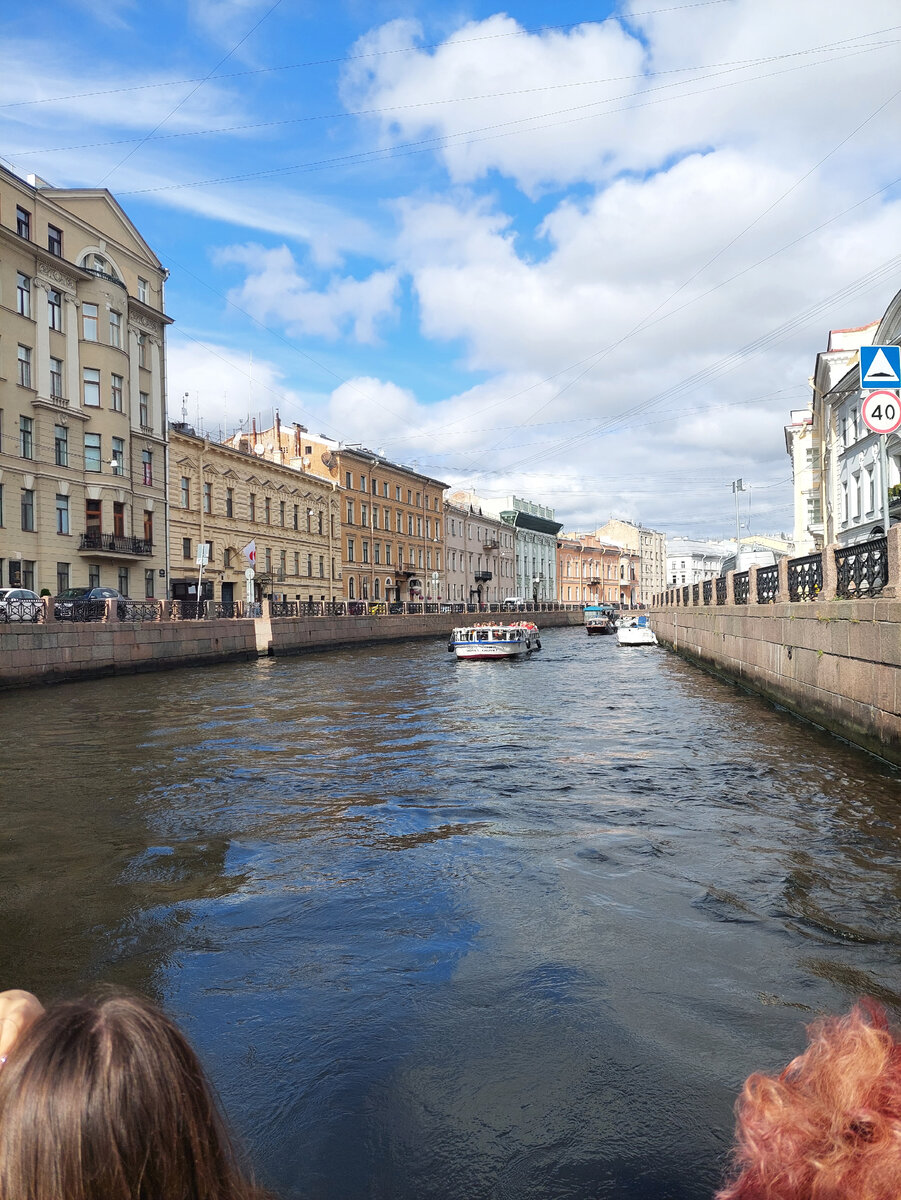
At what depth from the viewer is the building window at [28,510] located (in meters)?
30.9

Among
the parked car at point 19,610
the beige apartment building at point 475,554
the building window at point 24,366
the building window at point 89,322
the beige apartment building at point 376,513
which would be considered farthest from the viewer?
the beige apartment building at point 475,554

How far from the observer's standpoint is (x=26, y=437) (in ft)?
103

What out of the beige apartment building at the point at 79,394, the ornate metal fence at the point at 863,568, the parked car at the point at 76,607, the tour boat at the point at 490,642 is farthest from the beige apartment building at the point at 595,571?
the ornate metal fence at the point at 863,568

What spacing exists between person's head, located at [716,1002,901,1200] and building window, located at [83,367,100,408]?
122ft

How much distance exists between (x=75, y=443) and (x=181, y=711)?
68.4 ft

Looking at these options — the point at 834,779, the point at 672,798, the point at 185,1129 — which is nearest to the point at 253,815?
the point at 672,798

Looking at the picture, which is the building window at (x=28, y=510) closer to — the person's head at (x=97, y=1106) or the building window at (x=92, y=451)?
the building window at (x=92, y=451)

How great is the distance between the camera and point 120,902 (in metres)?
5.89

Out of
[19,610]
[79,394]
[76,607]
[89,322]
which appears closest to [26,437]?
[79,394]

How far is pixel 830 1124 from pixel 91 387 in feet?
124

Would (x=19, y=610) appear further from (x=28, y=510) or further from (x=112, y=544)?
(x=112, y=544)

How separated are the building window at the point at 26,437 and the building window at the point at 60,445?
104cm

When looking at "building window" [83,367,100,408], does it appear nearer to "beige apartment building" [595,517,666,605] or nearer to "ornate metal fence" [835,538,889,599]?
"ornate metal fence" [835,538,889,599]

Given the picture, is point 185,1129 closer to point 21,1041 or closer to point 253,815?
point 21,1041
